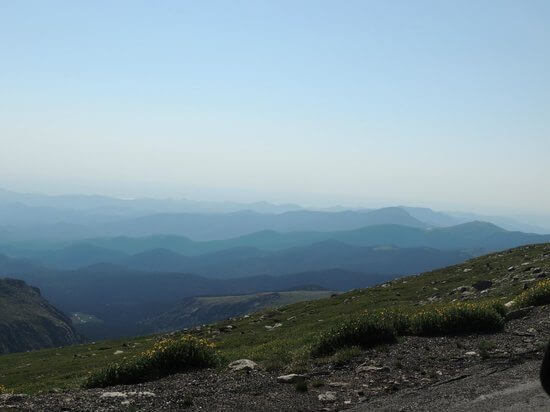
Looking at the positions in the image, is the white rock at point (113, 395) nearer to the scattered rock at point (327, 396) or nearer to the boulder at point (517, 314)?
the scattered rock at point (327, 396)

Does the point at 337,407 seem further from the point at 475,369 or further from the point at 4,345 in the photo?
the point at 4,345

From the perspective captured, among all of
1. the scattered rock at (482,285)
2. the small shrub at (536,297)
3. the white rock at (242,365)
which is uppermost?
the small shrub at (536,297)

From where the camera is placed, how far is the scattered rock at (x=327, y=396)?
12258mm

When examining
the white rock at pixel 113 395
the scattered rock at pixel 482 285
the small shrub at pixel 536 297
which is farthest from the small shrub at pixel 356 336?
the scattered rock at pixel 482 285

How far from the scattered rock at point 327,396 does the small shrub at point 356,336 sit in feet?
13.9

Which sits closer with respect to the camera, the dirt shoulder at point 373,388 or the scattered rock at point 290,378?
the dirt shoulder at point 373,388

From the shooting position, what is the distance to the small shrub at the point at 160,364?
1484 centimetres

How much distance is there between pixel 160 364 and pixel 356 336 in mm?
7063

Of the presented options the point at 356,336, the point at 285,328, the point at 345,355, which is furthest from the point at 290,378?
the point at 285,328

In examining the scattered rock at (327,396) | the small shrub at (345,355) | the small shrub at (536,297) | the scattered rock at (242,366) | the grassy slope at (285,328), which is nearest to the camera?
the scattered rock at (327,396)

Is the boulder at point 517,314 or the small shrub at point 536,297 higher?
the small shrub at point 536,297

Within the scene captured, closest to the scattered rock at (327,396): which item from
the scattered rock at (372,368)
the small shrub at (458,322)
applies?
the scattered rock at (372,368)

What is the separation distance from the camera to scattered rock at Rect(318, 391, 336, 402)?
12258mm

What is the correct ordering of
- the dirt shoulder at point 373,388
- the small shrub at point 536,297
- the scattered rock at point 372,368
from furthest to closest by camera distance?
the small shrub at point 536,297 < the scattered rock at point 372,368 < the dirt shoulder at point 373,388
